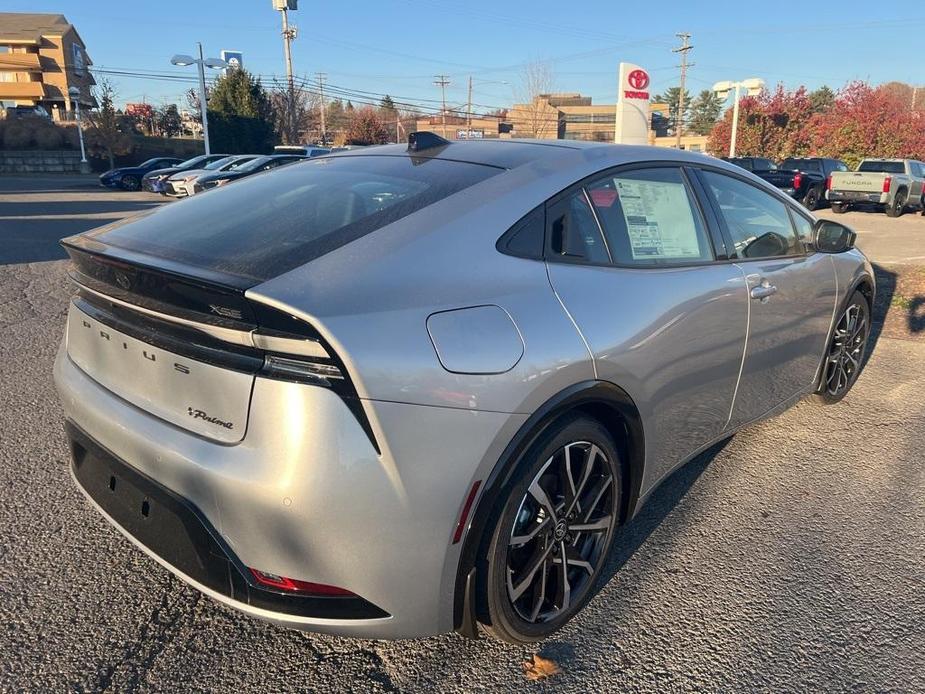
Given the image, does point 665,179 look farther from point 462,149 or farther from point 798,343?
point 798,343

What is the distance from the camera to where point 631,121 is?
1292 centimetres

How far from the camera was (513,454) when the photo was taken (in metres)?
2.03

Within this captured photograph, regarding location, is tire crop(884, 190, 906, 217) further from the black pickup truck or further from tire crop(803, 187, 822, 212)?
tire crop(803, 187, 822, 212)

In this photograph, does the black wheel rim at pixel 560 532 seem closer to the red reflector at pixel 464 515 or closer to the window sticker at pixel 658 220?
the red reflector at pixel 464 515

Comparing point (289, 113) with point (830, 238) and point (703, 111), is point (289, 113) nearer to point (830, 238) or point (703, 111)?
point (830, 238)

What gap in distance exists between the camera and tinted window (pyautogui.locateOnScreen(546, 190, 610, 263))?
240 cm

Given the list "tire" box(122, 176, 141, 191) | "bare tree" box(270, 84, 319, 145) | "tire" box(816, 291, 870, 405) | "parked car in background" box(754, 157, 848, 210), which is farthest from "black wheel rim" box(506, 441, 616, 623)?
"bare tree" box(270, 84, 319, 145)

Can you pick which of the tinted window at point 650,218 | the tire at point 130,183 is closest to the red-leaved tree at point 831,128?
the tire at point 130,183

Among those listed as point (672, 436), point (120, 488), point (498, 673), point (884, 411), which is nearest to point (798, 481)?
point (672, 436)

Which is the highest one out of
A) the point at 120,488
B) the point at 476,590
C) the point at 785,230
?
the point at 785,230

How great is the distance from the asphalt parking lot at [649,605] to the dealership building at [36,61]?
67.3 metres

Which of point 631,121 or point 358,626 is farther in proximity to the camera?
point 631,121

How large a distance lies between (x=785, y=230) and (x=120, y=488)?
3.43 m

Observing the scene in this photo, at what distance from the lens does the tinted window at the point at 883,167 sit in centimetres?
2030
